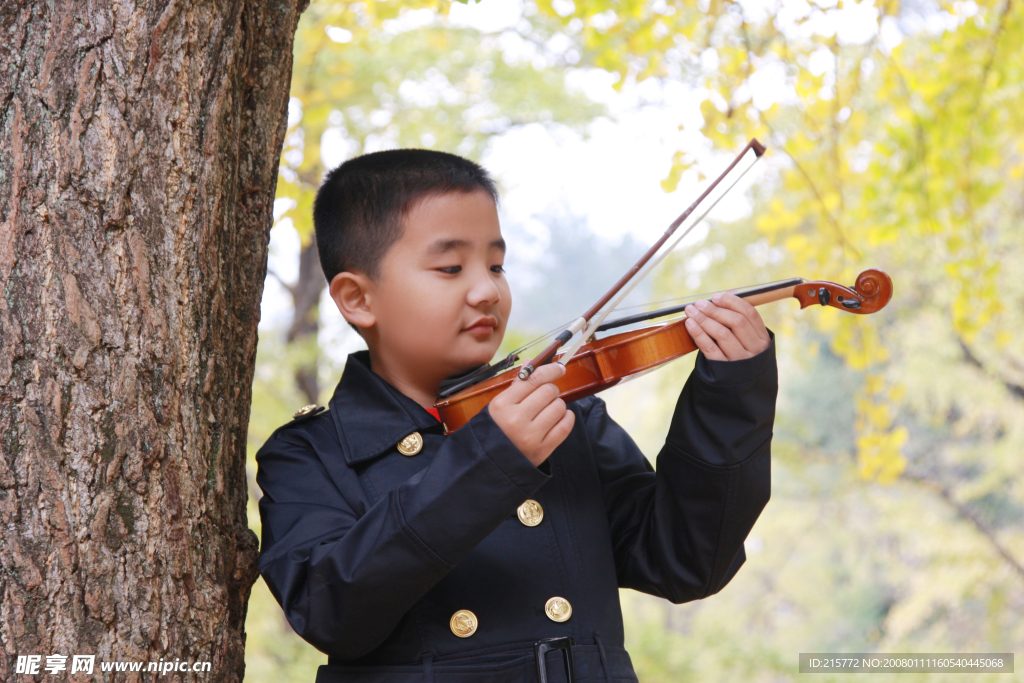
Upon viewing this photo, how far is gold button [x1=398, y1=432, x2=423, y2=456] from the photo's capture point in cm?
146

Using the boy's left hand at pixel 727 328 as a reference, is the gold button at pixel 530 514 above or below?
below

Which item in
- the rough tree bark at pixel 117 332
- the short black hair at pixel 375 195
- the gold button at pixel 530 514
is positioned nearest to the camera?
the rough tree bark at pixel 117 332

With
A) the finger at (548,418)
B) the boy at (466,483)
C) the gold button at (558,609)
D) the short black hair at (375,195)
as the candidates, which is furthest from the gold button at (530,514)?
the short black hair at (375,195)

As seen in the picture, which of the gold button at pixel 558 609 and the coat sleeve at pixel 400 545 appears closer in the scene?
the coat sleeve at pixel 400 545

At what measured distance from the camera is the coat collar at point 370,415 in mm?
1455

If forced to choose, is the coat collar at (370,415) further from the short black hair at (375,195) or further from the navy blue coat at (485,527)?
the short black hair at (375,195)

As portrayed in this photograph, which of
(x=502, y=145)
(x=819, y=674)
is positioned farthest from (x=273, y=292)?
(x=819, y=674)

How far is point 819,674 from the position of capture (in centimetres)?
766

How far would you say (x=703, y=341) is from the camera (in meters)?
1.40

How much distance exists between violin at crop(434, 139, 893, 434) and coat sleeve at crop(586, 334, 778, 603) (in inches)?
3.6

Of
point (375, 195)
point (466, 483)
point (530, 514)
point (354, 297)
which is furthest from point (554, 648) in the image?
point (375, 195)

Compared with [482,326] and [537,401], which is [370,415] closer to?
[482,326]

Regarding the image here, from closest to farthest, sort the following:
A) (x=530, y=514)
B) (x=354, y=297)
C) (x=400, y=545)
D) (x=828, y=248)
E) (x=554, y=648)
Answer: (x=400, y=545) → (x=554, y=648) → (x=530, y=514) → (x=354, y=297) → (x=828, y=248)

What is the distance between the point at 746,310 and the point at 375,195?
73cm
